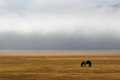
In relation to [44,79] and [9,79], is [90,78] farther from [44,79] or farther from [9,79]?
[9,79]

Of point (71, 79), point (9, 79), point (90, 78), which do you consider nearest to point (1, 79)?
point (9, 79)

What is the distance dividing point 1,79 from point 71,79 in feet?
19.2

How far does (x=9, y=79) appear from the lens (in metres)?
21.8

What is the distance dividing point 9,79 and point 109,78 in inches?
333

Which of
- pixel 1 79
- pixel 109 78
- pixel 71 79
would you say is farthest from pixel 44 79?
pixel 109 78

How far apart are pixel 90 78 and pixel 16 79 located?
6259 mm

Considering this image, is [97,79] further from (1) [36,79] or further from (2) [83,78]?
(1) [36,79]

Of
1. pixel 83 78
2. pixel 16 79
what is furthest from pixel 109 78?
pixel 16 79

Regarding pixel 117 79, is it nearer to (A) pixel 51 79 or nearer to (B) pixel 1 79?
(A) pixel 51 79

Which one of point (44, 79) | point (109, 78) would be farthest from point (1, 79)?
point (109, 78)

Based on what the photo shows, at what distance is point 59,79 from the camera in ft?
71.3

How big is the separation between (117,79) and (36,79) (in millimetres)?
6711

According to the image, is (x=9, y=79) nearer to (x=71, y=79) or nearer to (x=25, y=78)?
(x=25, y=78)

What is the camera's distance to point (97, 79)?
2150 centimetres
